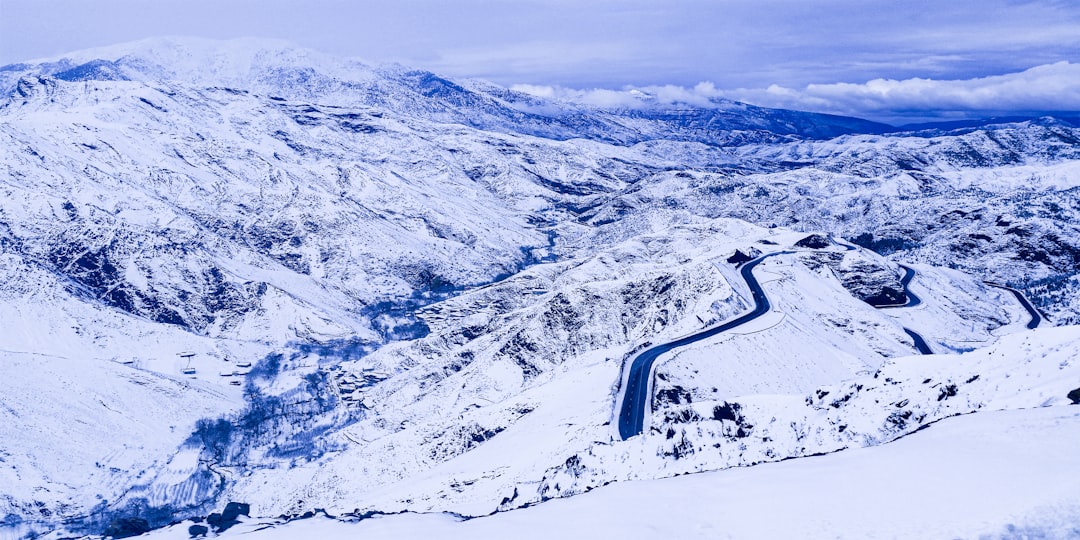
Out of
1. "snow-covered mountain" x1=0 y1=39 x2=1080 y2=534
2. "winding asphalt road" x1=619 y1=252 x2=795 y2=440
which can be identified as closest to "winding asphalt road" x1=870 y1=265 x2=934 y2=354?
"snow-covered mountain" x1=0 y1=39 x2=1080 y2=534

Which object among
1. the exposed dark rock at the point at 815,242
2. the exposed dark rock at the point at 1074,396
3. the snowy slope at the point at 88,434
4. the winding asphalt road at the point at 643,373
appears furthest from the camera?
the exposed dark rock at the point at 815,242

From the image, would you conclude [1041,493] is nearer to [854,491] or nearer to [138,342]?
[854,491]

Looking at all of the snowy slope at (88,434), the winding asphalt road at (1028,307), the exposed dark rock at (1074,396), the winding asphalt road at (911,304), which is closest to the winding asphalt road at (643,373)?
the winding asphalt road at (911,304)

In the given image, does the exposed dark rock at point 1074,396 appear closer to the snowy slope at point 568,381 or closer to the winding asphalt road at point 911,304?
the snowy slope at point 568,381

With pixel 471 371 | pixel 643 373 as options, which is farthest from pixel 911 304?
pixel 471 371

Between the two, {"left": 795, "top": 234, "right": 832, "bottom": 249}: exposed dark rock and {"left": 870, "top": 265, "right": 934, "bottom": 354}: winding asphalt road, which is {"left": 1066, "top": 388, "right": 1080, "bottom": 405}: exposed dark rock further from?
{"left": 795, "top": 234, "right": 832, "bottom": 249}: exposed dark rock

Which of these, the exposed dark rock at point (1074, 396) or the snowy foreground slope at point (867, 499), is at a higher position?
the exposed dark rock at point (1074, 396)

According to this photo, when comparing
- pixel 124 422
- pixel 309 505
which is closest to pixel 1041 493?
pixel 309 505

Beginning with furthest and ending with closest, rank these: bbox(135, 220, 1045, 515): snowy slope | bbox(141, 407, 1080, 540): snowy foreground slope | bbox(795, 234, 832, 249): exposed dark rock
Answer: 1. bbox(795, 234, 832, 249): exposed dark rock
2. bbox(135, 220, 1045, 515): snowy slope
3. bbox(141, 407, 1080, 540): snowy foreground slope
